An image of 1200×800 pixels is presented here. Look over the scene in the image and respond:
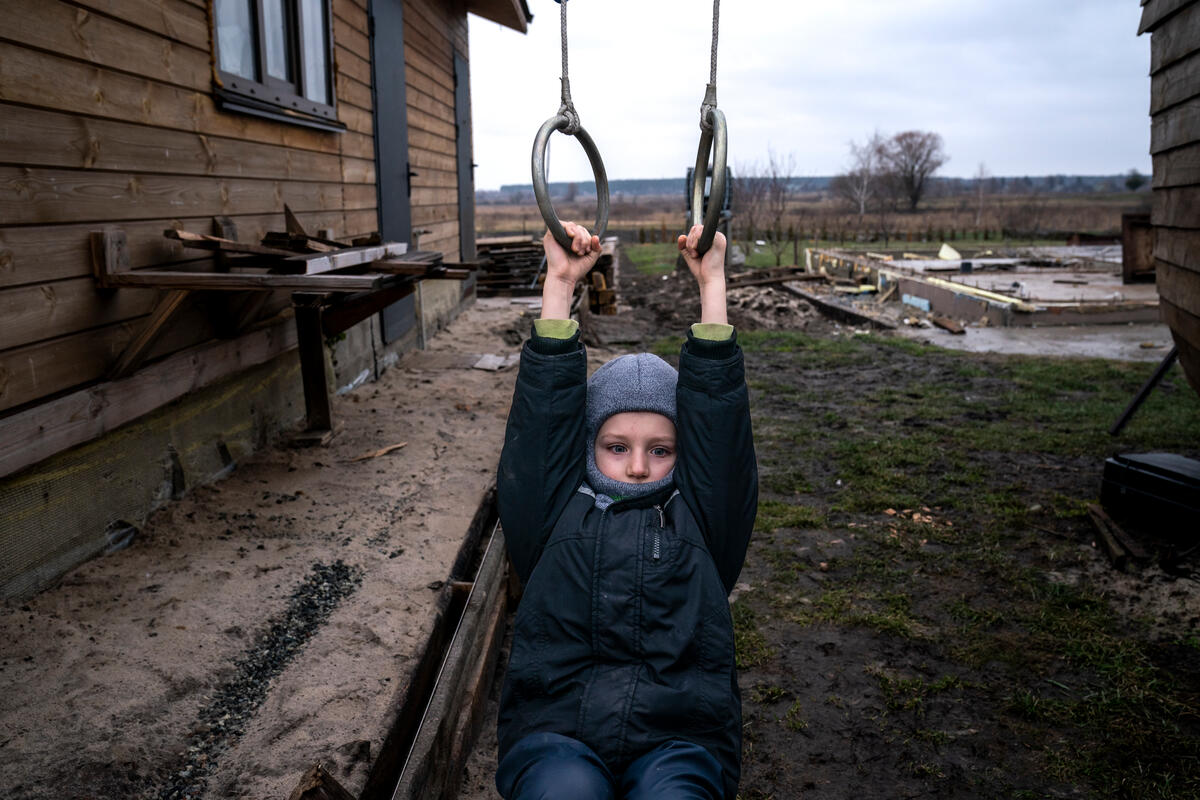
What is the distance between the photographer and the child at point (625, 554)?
1835 mm

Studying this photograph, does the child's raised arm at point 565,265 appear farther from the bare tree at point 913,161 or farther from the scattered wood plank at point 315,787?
the bare tree at point 913,161

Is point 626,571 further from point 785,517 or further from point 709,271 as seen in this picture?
point 785,517

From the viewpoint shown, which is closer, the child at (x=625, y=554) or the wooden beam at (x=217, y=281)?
the child at (x=625, y=554)

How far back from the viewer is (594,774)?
1736 mm

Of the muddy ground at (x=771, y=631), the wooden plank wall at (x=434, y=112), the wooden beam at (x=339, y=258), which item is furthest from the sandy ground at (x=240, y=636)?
the wooden plank wall at (x=434, y=112)

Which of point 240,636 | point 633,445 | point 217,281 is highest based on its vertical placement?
point 217,281

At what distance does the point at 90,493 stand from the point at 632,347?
30.0 ft

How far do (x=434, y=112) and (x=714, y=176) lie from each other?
10048 mm

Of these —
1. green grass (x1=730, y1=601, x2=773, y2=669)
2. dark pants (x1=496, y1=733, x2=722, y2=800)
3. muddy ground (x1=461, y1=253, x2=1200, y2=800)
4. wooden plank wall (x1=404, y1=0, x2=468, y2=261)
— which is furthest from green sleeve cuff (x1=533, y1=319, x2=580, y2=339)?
wooden plank wall (x1=404, y1=0, x2=468, y2=261)

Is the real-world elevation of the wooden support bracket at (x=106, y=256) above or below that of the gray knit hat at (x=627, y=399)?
above

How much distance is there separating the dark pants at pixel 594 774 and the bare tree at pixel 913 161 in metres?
81.7

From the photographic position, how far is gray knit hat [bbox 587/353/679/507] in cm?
215

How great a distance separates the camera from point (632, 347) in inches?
483

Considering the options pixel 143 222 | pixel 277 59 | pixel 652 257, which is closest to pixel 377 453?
pixel 143 222
